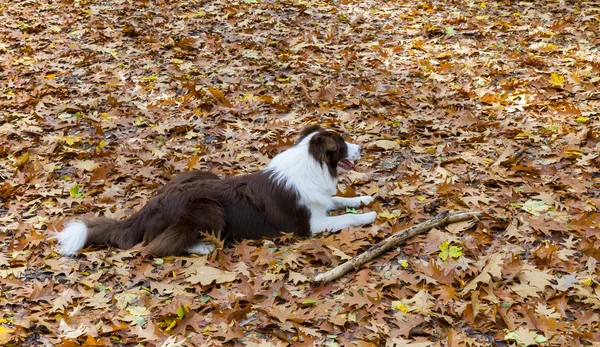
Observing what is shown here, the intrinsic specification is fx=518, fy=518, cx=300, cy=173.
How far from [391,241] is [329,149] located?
4.15 feet

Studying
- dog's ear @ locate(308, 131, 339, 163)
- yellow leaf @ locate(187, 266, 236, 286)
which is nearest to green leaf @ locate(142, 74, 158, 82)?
dog's ear @ locate(308, 131, 339, 163)

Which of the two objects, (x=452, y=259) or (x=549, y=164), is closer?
(x=452, y=259)

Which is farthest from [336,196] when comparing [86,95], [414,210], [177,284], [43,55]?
[43,55]

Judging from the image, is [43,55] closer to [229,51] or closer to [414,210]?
[229,51]

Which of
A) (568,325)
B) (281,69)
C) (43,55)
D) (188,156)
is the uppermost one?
(43,55)

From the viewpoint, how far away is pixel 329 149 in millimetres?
5781

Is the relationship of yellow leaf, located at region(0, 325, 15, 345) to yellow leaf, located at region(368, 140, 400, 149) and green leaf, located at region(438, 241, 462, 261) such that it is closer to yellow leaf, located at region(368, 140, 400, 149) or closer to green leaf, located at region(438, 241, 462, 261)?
green leaf, located at region(438, 241, 462, 261)

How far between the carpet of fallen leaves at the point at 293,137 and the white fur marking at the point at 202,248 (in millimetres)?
153

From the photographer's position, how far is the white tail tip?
5578mm

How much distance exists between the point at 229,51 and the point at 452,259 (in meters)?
7.60

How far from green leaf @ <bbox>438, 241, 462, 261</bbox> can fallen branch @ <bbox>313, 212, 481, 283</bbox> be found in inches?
12.6

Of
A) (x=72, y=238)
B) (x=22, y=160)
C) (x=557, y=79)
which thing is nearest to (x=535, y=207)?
(x=557, y=79)

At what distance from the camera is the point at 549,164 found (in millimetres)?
6621

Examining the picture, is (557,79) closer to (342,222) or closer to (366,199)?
(366,199)
